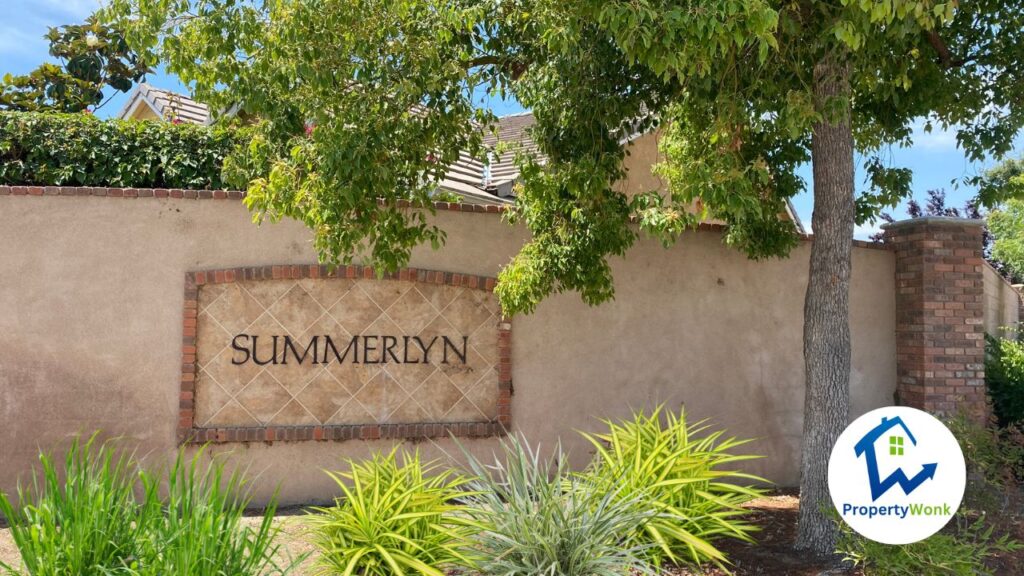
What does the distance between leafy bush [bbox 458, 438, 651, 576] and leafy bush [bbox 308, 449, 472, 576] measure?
0.52 ft

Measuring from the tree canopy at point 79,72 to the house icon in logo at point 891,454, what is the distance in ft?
48.3

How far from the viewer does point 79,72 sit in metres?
17.4

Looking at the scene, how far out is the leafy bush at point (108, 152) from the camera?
7.71m

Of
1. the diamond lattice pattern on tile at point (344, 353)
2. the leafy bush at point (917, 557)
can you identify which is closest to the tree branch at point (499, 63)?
the diamond lattice pattern on tile at point (344, 353)

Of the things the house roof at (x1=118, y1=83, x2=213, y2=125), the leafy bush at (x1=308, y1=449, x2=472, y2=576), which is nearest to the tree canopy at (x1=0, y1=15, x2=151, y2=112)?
the house roof at (x1=118, y1=83, x2=213, y2=125)

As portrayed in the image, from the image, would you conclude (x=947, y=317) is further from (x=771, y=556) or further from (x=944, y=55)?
(x=771, y=556)

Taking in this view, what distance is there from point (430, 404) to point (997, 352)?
6826mm

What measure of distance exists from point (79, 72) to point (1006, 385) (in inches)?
682

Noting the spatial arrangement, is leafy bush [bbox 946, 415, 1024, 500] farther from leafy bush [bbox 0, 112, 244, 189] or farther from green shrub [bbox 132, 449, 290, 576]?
leafy bush [bbox 0, 112, 244, 189]

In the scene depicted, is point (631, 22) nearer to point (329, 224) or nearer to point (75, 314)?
point (329, 224)

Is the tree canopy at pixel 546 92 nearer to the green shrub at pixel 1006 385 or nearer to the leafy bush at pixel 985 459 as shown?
the leafy bush at pixel 985 459

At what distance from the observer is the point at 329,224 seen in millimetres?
6078

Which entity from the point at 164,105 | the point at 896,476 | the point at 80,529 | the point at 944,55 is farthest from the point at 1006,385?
the point at 164,105

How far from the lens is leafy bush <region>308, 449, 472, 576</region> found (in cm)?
480
